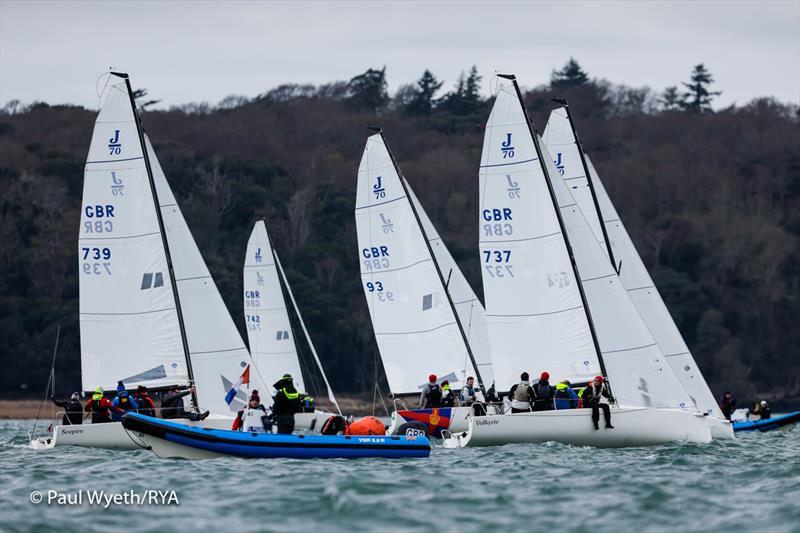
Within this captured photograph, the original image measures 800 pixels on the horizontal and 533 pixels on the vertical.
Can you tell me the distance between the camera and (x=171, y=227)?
32500 mm

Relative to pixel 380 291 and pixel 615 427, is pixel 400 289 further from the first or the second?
pixel 615 427

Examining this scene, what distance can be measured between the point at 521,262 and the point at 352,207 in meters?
55.7

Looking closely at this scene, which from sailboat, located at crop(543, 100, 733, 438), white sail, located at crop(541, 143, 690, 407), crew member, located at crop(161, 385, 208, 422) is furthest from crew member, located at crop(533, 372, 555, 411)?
crew member, located at crop(161, 385, 208, 422)

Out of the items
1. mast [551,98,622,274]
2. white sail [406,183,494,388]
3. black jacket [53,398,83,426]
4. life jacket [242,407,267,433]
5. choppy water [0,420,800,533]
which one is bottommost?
choppy water [0,420,800,533]

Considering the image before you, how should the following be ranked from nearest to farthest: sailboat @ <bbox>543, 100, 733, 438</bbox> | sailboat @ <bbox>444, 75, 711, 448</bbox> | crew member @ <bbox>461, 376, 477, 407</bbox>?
sailboat @ <bbox>444, 75, 711, 448</bbox>
crew member @ <bbox>461, 376, 477, 407</bbox>
sailboat @ <bbox>543, 100, 733, 438</bbox>

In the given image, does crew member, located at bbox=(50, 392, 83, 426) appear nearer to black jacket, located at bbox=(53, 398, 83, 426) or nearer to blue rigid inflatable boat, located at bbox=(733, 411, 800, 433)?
black jacket, located at bbox=(53, 398, 83, 426)

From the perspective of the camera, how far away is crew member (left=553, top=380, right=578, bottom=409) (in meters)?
26.1

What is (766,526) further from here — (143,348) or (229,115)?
(229,115)

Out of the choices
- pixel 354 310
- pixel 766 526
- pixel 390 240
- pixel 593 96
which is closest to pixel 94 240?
pixel 390 240

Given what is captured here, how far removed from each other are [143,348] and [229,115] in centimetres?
7678

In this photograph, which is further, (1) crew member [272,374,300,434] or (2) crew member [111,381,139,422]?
(2) crew member [111,381,139,422]

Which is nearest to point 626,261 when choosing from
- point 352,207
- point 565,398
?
point 565,398

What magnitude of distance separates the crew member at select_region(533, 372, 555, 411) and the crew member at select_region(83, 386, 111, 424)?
8.05m

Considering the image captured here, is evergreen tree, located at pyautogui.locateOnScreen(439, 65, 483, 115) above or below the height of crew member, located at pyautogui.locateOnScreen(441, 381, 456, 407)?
above
